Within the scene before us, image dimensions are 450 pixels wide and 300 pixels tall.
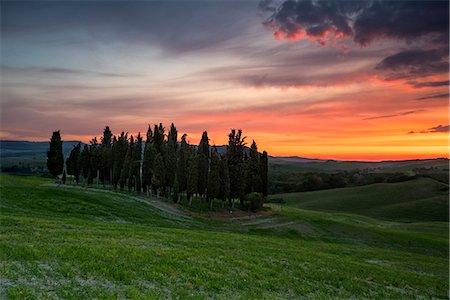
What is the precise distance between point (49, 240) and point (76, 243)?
201 centimetres

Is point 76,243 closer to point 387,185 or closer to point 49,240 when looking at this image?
point 49,240

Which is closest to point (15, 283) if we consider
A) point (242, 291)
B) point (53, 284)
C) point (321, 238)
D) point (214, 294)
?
point (53, 284)

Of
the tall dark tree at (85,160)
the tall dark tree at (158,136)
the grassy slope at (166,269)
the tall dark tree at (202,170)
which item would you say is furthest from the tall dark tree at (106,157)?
the grassy slope at (166,269)

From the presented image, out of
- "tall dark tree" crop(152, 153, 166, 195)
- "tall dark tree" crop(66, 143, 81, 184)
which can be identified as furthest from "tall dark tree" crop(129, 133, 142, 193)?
"tall dark tree" crop(66, 143, 81, 184)

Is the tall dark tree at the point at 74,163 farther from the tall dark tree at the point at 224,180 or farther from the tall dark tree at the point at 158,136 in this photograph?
the tall dark tree at the point at 224,180

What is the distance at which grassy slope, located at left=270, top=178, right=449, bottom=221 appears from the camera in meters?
124

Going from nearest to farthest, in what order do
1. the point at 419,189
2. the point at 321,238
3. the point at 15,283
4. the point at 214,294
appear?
the point at 15,283
the point at 214,294
the point at 321,238
the point at 419,189

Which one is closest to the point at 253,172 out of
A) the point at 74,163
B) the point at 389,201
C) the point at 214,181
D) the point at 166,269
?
the point at 214,181

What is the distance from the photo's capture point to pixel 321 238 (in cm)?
6334

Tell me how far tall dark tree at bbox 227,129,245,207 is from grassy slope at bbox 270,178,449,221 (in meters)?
62.9

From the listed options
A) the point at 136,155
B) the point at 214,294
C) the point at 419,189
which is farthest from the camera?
the point at 419,189

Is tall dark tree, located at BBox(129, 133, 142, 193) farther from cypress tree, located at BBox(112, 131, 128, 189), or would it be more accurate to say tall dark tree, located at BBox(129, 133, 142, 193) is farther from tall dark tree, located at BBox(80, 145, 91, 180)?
tall dark tree, located at BBox(80, 145, 91, 180)

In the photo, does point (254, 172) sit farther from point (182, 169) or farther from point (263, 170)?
point (182, 169)

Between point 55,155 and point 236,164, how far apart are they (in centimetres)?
5070
